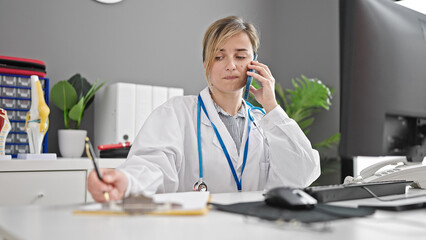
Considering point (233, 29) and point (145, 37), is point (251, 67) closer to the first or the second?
point (233, 29)

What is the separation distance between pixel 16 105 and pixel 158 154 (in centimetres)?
132

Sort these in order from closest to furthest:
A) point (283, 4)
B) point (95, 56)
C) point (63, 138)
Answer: point (63, 138) < point (95, 56) < point (283, 4)

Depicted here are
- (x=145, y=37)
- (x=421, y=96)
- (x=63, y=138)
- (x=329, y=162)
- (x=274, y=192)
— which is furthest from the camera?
(x=329, y=162)

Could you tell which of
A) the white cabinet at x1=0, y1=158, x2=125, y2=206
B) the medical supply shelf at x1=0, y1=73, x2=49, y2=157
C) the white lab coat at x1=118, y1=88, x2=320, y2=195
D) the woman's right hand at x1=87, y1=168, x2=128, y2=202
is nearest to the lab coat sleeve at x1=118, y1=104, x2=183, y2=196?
the white lab coat at x1=118, y1=88, x2=320, y2=195

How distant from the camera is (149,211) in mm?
821

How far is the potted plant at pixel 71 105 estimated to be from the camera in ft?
8.35

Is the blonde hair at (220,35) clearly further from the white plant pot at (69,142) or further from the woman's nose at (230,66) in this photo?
the white plant pot at (69,142)

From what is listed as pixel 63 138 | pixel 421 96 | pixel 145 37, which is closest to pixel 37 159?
pixel 63 138

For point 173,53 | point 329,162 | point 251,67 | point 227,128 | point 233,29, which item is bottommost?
point 329,162

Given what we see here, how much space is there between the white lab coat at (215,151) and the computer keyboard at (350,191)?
0.32 meters

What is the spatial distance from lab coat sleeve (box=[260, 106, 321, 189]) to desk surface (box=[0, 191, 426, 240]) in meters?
0.64

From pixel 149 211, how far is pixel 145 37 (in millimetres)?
2545

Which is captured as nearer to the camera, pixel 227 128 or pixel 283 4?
pixel 227 128

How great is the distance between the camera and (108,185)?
3.07ft
